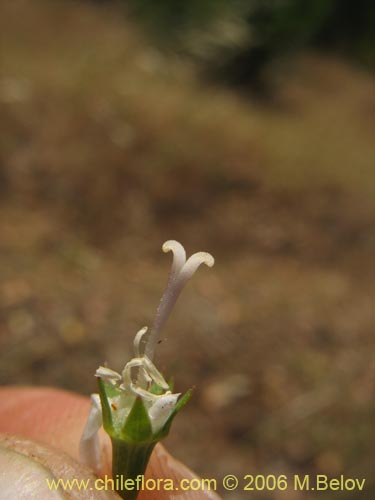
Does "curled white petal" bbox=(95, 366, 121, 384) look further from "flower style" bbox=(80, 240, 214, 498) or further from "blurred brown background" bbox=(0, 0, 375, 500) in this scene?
"blurred brown background" bbox=(0, 0, 375, 500)

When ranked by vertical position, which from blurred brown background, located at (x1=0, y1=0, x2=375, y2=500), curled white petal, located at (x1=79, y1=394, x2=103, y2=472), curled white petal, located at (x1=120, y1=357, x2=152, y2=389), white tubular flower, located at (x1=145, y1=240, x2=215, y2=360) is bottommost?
blurred brown background, located at (x1=0, y1=0, x2=375, y2=500)

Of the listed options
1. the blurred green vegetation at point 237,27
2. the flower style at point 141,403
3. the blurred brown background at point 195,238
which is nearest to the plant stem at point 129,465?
the flower style at point 141,403

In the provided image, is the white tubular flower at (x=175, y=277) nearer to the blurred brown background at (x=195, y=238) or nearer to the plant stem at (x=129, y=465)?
the plant stem at (x=129, y=465)

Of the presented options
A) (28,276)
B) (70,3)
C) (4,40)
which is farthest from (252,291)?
(70,3)

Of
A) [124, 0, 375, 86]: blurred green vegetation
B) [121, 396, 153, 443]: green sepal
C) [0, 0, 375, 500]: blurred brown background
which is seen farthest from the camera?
[124, 0, 375, 86]: blurred green vegetation

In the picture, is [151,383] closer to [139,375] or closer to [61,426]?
[139,375]

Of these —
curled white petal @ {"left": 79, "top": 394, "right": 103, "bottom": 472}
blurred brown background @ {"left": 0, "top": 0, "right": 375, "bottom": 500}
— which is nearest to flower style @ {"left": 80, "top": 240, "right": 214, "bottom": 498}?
curled white petal @ {"left": 79, "top": 394, "right": 103, "bottom": 472}

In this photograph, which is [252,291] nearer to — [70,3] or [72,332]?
[72,332]
